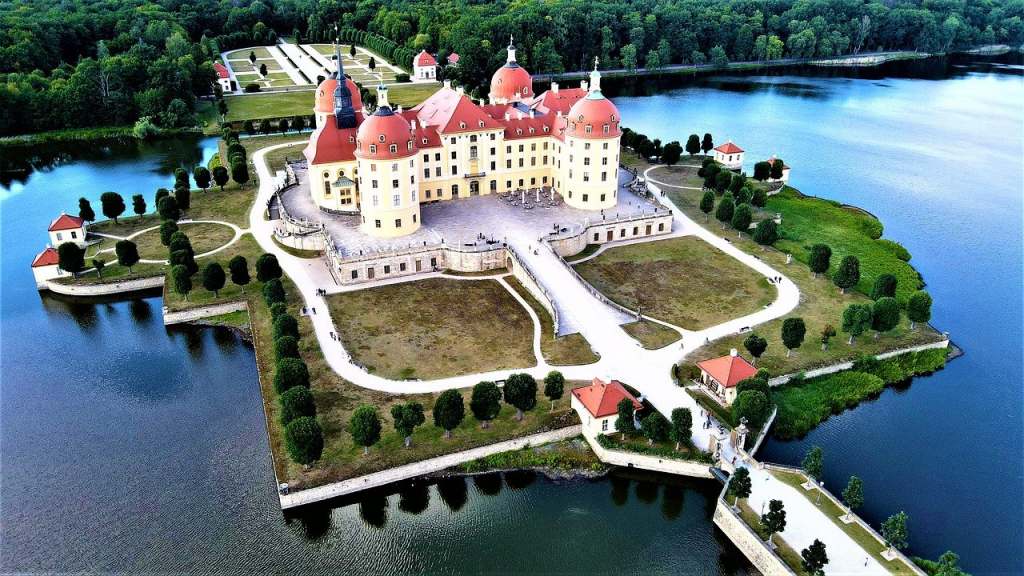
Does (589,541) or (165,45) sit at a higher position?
(165,45)

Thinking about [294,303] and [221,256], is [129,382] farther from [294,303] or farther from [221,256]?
[221,256]

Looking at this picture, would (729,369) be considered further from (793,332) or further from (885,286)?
(885,286)

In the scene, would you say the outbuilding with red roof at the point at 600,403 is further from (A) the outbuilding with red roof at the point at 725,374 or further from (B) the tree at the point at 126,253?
(B) the tree at the point at 126,253

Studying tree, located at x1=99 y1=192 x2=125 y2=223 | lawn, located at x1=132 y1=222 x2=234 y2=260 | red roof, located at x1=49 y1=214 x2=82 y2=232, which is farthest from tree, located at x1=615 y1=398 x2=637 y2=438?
tree, located at x1=99 y1=192 x2=125 y2=223

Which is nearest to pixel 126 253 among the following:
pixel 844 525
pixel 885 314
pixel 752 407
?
pixel 752 407

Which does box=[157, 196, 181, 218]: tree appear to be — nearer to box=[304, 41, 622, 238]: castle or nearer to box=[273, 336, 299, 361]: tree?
box=[304, 41, 622, 238]: castle

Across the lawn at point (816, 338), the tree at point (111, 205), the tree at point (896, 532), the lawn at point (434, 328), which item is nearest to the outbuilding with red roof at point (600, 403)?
the lawn at point (434, 328)

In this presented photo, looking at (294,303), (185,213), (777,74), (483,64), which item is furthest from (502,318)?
(777,74)
